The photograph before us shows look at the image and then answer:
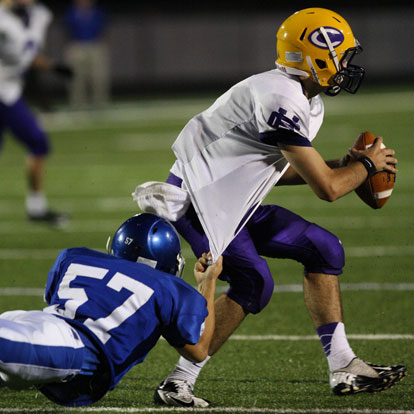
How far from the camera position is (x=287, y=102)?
11.9 ft

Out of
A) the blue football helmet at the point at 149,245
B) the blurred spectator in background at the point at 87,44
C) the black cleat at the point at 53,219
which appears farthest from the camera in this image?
the blurred spectator in background at the point at 87,44

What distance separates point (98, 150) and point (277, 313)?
8.81 m

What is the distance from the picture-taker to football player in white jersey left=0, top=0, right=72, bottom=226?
8.18 m

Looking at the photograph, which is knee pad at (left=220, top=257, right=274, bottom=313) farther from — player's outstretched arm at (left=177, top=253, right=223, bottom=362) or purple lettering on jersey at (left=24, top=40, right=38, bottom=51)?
purple lettering on jersey at (left=24, top=40, right=38, bottom=51)

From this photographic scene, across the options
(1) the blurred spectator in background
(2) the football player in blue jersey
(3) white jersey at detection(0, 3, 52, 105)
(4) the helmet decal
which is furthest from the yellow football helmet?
(1) the blurred spectator in background

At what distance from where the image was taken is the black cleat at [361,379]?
148 inches

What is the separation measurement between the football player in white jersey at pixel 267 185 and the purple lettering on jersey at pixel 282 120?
0.09 ft

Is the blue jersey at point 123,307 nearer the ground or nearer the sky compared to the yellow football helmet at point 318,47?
nearer the ground

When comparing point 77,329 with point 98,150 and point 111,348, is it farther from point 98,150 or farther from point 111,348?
point 98,150

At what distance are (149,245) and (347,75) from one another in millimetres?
1110

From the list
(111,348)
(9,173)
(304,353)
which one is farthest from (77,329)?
(9,173)

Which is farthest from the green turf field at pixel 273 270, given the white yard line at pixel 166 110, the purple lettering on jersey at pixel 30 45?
the white yard line at pixel 166 110

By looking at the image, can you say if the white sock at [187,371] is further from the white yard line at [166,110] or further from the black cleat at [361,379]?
the white yard line at [166,110]

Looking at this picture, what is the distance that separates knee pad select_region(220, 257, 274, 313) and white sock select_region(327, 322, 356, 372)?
319mm
